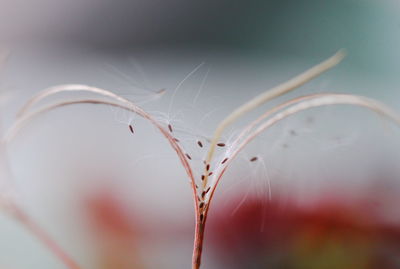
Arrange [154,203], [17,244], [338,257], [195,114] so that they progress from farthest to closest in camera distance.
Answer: [154,203], [17,244], [338,257], [195,114]

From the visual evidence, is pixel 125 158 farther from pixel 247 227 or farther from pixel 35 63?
pixel 35 63

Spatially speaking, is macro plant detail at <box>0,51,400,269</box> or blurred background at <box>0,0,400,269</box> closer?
macro plant detail at <box>0,51,400,269</box>

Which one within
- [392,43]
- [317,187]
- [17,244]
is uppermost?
[392,43]

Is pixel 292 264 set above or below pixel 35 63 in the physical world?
below

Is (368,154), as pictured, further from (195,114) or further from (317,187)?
(195,114)

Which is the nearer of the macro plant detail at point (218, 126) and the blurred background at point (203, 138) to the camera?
the macro plant detail at point (218, 126)

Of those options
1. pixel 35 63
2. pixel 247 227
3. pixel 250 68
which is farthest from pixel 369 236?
pixel 35 63

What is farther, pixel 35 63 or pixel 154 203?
pixel 35 63

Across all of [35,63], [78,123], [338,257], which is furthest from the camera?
[35,63]
